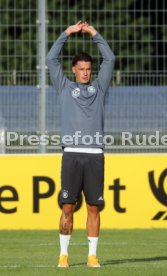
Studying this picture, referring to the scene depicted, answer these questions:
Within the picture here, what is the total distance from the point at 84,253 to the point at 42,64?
4462 mm

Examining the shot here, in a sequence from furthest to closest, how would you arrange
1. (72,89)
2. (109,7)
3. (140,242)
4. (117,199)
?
(109,7) < (117,199) < (140,242) < (72,89)

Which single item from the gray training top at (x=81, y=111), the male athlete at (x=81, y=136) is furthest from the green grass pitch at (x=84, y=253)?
the gray training top at (x=81, y=111)

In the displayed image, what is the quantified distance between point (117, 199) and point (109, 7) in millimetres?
3026

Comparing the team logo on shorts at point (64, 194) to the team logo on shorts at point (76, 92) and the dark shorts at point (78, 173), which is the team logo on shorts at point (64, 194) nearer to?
the dark shorts at point (78, 173)

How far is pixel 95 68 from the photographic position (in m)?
15.9

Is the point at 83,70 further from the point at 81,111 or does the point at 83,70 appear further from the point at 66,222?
the point at 66,222

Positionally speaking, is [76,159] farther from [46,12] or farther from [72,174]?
[46,12]

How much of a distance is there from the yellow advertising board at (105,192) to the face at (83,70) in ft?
18.0

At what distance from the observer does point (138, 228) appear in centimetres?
1488

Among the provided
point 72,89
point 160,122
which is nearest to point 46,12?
point 160,122

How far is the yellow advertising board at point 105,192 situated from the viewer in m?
14.7

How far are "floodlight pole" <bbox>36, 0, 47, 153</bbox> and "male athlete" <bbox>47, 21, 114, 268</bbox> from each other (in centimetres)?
554

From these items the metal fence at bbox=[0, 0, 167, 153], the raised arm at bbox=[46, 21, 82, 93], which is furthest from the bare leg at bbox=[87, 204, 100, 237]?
the metal fence at bbox=[0, 0, 167, 153]

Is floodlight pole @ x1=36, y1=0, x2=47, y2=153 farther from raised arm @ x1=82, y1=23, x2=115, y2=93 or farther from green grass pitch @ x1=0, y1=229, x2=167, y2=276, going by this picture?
raised arm @ x1=82, y1=23, x2=115, y2=93
